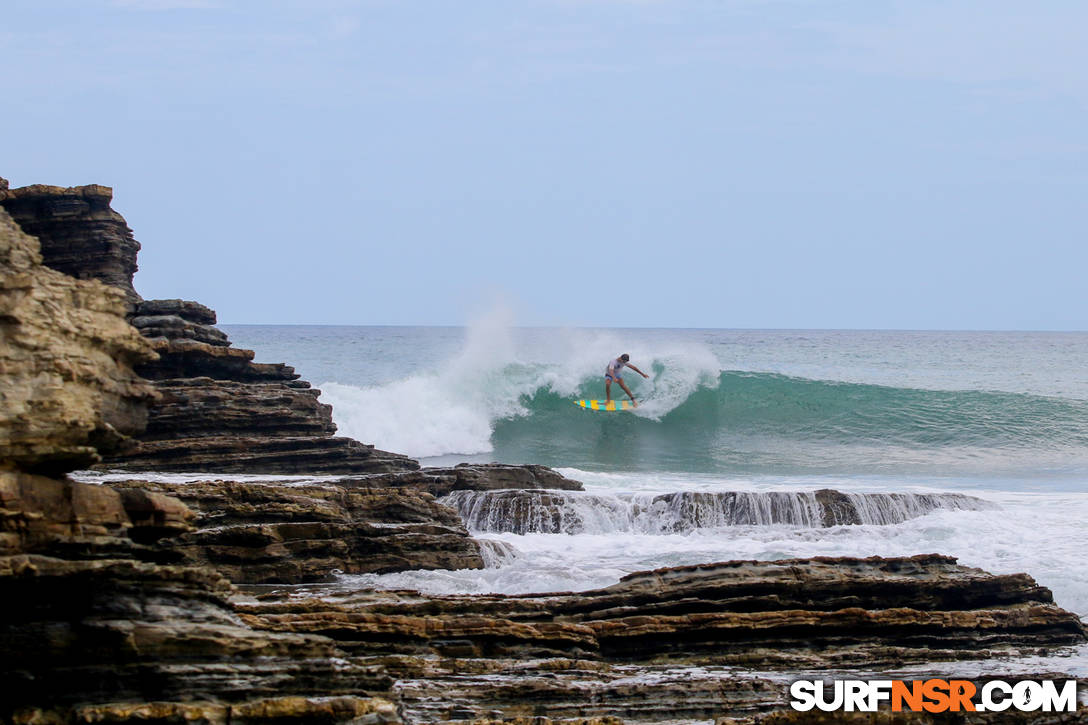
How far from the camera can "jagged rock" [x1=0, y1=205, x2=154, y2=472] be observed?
20.3 ft

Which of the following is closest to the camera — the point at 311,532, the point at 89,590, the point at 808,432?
the point at 89,590

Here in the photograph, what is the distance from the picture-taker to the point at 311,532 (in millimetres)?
11711

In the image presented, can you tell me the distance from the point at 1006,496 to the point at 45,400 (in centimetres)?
1654

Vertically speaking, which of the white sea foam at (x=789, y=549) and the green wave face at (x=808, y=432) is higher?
the green wave face at (x=808, y=432)

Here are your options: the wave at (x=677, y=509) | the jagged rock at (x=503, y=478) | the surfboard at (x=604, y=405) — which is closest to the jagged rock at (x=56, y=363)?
the wave at (x=677, y=509)

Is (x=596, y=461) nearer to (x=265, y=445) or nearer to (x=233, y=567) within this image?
(x=265, y=445)

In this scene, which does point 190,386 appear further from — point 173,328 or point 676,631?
point 676,631

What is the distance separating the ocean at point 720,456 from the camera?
559 inches

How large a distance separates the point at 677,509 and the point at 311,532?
20.3 feet

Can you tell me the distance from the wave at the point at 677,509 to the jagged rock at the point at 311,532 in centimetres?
250

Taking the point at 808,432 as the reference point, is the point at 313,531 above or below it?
below

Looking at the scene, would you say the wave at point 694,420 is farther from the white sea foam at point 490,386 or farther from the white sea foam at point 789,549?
the white sea foam at point 789,549

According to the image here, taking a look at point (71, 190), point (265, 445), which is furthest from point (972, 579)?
point (71, 190)

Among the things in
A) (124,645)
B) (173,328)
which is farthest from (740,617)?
(173,328)
